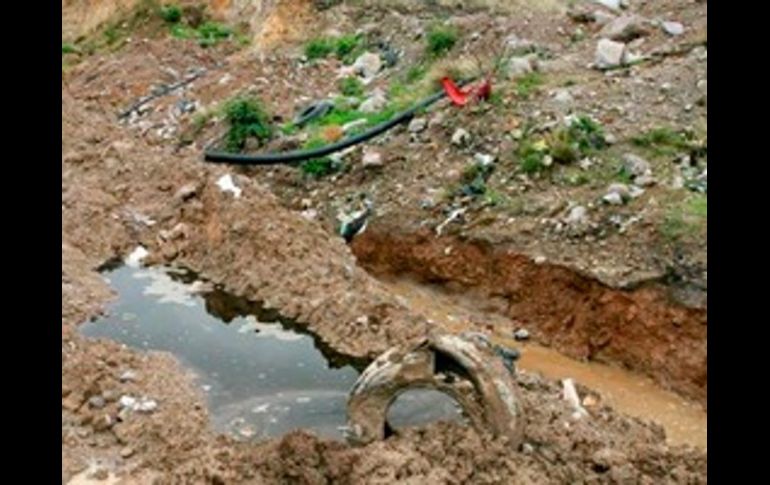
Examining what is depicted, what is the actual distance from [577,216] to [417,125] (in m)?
2.22

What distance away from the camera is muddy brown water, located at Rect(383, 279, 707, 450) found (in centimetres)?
671

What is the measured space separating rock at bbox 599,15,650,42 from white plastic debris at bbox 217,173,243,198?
413 centimetres

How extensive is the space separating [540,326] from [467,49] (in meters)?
4.25

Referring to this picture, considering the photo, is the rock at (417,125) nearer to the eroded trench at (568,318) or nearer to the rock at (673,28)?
the eroded trench at (568,318)

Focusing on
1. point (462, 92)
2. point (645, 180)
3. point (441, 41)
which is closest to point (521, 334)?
point (645, 180)

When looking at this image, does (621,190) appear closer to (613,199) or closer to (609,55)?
(613,199)

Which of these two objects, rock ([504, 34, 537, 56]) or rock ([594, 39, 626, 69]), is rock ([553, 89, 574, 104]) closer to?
rock ([594, 39, 626, 69])

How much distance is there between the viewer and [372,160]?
950cm

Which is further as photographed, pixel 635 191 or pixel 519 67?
pixel 519 67

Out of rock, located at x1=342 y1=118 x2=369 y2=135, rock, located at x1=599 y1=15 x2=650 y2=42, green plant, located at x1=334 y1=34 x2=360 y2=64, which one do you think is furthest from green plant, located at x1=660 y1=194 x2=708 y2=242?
green plant, located at x1=334 y1=34 x2=360 y2=64

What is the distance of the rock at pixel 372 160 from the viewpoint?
9.49m

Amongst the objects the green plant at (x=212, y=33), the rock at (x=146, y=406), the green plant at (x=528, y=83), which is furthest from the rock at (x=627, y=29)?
the rock at (x=146, y=406)
